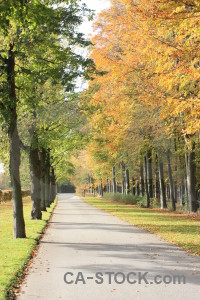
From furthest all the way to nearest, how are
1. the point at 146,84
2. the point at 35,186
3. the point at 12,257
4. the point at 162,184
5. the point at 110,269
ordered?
1. the point at 162,184
2. the point at 35,186
3. the point at 146,84
4. the point at 12,257
5. the point at 110,269

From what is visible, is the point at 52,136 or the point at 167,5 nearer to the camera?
the point at 167,5

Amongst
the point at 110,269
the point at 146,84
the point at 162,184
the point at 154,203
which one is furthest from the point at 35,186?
the point at 154,203

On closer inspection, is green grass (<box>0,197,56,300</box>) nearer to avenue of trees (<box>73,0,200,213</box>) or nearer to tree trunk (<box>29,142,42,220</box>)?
tree trunk (<box>29,142,42,220</box>)

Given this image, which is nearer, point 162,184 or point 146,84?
point 146,84

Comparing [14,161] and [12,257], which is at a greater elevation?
[14,161]

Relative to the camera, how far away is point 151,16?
11148 mm

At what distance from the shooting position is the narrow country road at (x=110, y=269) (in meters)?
A: 6.34

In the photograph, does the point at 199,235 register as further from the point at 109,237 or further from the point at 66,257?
the point at 66,257

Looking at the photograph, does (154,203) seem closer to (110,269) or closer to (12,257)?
(12,257)

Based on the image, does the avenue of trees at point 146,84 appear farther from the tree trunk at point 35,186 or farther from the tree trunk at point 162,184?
the tree trunk at point 35,186

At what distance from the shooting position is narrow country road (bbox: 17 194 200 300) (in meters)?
6.34

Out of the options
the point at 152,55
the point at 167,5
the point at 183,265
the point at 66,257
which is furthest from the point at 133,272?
the point at 152,55

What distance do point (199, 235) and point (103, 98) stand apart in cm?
1331

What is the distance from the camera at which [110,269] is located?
8.16 metres
